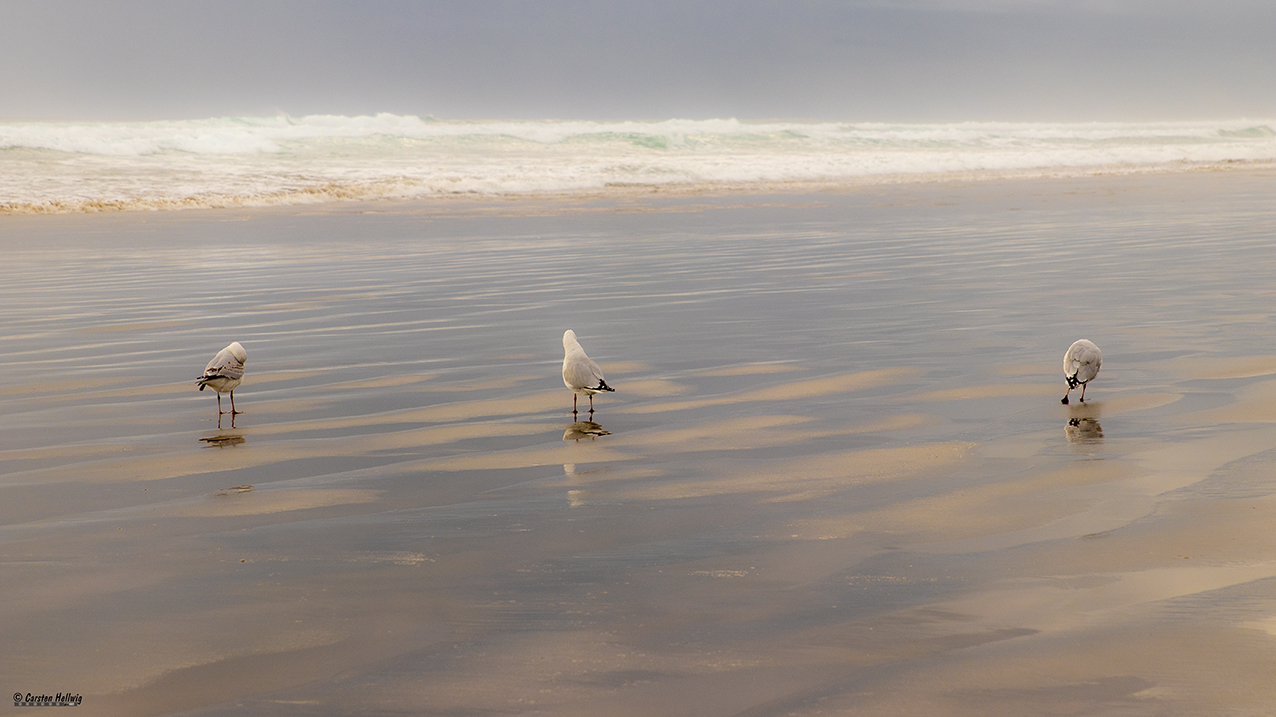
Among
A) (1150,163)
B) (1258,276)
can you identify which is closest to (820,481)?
(1258,276)

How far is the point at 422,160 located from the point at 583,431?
1418 inches

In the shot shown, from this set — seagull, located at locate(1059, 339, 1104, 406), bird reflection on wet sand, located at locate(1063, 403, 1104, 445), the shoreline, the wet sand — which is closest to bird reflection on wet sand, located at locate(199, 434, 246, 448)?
the wet sand

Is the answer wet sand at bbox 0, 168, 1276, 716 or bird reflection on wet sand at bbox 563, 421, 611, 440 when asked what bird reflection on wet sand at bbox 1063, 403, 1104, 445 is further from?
bird reflection on wet sand at bbox 563, 421, 611, 440

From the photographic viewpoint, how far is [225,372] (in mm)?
5871

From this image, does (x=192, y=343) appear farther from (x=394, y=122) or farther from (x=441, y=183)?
(x=394, y=122)

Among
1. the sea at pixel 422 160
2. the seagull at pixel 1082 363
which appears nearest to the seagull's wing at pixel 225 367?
the seagull at pixel 1082 363

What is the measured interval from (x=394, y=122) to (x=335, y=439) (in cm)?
5641

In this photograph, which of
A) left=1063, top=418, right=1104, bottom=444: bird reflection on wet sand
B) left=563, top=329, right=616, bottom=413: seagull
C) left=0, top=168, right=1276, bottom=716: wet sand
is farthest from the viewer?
left=563, top=329, right=616, bottom=413: seagull

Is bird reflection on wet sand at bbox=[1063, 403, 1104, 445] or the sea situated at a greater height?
the sea

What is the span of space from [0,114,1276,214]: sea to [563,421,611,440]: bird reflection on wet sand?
73.1ft

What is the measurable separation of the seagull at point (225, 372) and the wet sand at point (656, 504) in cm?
24

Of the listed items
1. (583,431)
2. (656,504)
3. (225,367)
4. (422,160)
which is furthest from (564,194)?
(656,504)

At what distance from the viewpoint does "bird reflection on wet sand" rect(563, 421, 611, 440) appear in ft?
18.0

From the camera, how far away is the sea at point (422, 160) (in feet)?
92.3
